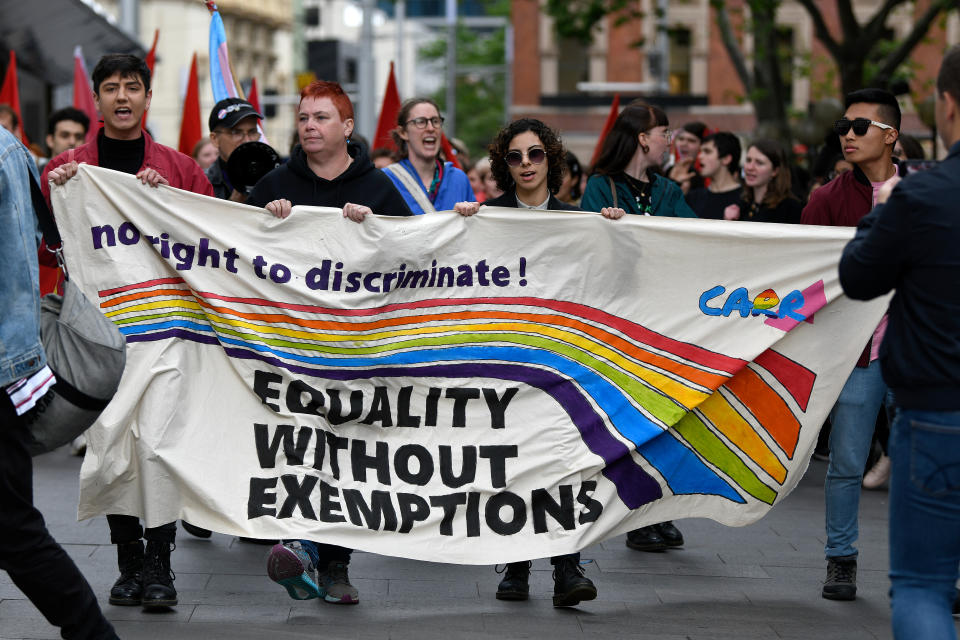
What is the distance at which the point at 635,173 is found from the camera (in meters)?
6.91

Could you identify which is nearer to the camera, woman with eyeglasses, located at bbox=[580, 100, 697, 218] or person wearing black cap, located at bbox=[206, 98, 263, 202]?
woman with eyeglasses, located at bbox=[580, 100, 697, 218]

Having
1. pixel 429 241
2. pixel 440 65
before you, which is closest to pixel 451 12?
pixel 440 65

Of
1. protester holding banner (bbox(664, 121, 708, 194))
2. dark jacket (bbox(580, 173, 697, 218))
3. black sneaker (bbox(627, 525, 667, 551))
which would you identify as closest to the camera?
dark jacket (bbox(580, 173, 697, 218))

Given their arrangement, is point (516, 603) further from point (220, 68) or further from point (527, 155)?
point (220, 68)

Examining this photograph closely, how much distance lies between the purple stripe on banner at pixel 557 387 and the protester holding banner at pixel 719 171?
4098 mm

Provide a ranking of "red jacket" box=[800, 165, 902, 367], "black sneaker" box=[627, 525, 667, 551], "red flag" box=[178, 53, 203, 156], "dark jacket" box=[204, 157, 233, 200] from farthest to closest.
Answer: "red flag" box=[178, 53, 203, 156]
"dark jacket" box=[204, 157, 233, 200]
"black sneaker" box=[627, 525, 667, 551]
"red jacket" box=[800, 165, 902, 367]

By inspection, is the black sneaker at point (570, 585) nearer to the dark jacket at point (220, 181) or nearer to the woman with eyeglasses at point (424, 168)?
the woman with eyeglasses at point (424, 168)

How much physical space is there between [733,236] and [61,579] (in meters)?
2.97

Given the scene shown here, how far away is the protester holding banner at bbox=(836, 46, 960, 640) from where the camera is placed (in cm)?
381

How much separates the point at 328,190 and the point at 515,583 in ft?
6.00

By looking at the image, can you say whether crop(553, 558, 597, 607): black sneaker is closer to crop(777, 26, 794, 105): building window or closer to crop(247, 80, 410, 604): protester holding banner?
crop(247, 80, 410, 604): protester holding banner

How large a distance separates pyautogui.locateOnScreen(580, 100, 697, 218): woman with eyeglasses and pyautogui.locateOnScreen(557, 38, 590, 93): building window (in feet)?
135

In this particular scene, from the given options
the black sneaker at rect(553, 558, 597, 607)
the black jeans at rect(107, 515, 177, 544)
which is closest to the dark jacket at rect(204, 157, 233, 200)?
the black jeans at rect(107, 515, 177, 544)

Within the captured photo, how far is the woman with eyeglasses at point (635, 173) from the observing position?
22.1ft
